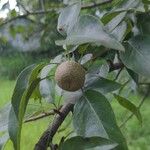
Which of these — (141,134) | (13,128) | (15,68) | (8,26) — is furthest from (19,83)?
(15,68)

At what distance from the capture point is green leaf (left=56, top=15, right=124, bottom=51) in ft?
1.89

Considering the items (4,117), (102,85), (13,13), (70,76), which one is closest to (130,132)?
(13,13)

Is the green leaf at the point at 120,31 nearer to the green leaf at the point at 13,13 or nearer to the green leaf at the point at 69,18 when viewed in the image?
the green leaf at the point at 69,18

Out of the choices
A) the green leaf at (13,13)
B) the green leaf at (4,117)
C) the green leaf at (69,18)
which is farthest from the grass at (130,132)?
the green leaf at (69,18)

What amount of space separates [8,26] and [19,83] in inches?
94.9

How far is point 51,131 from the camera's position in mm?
749

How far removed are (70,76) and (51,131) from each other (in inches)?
5.5

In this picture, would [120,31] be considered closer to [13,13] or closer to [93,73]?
[93,73]

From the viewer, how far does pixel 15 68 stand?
7898 mm

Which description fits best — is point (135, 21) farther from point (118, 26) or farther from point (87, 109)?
point (87, 109)

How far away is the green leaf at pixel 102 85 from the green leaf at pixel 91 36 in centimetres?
11

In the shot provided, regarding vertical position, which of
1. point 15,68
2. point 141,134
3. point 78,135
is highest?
point 78,135

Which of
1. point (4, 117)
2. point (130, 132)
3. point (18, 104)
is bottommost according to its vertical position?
point (130, 132)

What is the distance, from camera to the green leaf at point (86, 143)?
622 millimetres
